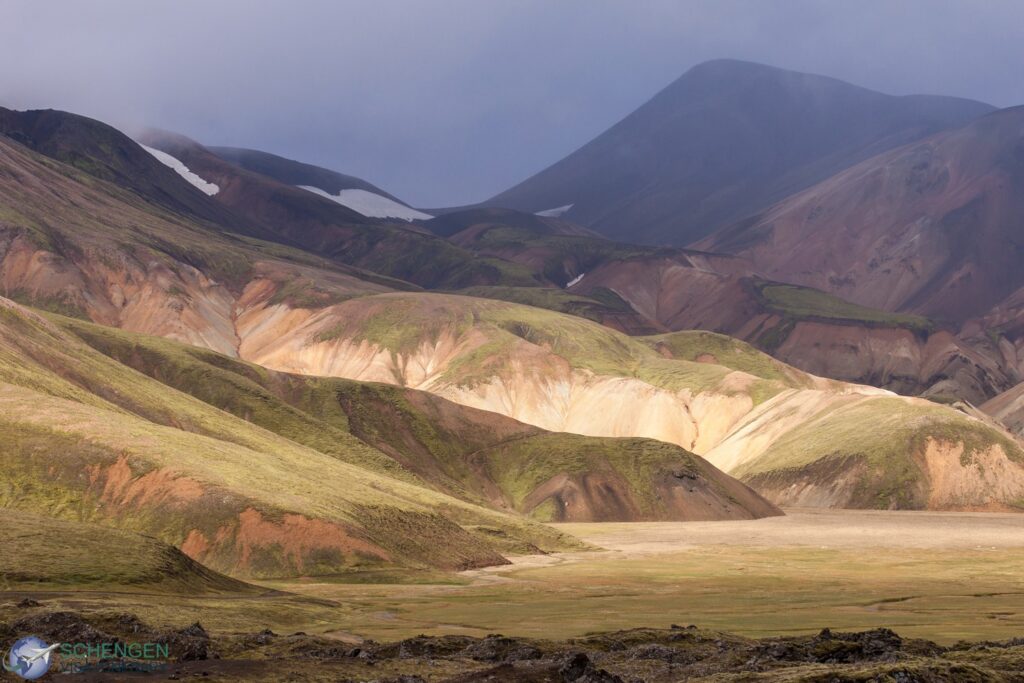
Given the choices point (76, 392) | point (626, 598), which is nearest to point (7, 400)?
point (76, 392)

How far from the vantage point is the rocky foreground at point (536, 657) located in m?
35.8

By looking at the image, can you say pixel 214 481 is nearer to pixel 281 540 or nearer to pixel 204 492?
pixel 204 492

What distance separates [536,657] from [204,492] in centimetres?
6658

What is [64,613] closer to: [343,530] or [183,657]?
[183,657]

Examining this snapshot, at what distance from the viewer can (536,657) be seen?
4797cm

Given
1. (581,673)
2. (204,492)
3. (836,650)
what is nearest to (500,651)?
(581,673)

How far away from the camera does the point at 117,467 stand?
110 meters

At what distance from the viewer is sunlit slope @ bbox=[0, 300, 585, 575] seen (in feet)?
339

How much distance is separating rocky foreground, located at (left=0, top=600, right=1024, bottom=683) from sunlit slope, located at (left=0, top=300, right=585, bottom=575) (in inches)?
1879

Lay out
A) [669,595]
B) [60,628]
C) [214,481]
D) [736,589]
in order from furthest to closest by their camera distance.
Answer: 1. [214,481]
2. [736,589]
3. [669,595]
4. [60,628]

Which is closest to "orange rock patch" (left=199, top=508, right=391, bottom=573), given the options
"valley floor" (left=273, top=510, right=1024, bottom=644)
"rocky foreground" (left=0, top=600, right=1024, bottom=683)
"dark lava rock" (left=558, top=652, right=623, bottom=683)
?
"valley floor" (left=273, top=510, right=1024, bottom=644)

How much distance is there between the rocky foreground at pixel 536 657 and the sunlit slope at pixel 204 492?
47.7 meters

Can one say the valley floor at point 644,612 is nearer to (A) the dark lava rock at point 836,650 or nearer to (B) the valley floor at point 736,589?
(A) the dark lava rock at point 836,650

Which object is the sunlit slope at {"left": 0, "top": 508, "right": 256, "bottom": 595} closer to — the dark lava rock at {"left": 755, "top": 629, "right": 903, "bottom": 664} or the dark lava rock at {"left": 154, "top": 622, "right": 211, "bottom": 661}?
the dark lava rock at {"left": 154, "top": 622, "right": 211, "bottom": 661}
